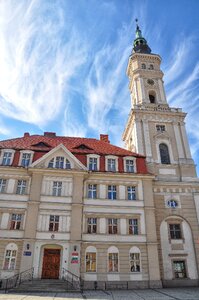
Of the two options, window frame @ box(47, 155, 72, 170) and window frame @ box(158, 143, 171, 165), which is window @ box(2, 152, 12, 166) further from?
window frame @ box(158, 143, 171, 165)

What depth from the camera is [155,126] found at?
31.7 m

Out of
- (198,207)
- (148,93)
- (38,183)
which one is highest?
(148,93)

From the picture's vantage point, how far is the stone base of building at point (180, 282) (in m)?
22.6

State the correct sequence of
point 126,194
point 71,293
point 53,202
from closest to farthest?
point 71,293 → point 53,202 → point 126,194

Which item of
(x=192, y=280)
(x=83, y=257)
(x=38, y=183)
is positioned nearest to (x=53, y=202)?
(x=38, y=183)

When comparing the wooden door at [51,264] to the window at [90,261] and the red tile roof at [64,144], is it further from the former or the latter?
the red tile roof at [64,144]

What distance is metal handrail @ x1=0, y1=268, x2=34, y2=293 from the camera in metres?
19.3

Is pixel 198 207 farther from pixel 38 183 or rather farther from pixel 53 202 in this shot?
pixel 38 183

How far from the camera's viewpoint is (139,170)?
26.5 m

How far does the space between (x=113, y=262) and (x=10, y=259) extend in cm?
903

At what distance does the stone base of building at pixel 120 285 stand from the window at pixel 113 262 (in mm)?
1051

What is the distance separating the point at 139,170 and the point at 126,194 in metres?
3.14

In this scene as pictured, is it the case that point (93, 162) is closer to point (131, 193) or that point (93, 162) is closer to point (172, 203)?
point (131, 193)

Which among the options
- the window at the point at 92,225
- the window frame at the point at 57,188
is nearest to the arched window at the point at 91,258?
the window at the point at 92,225
